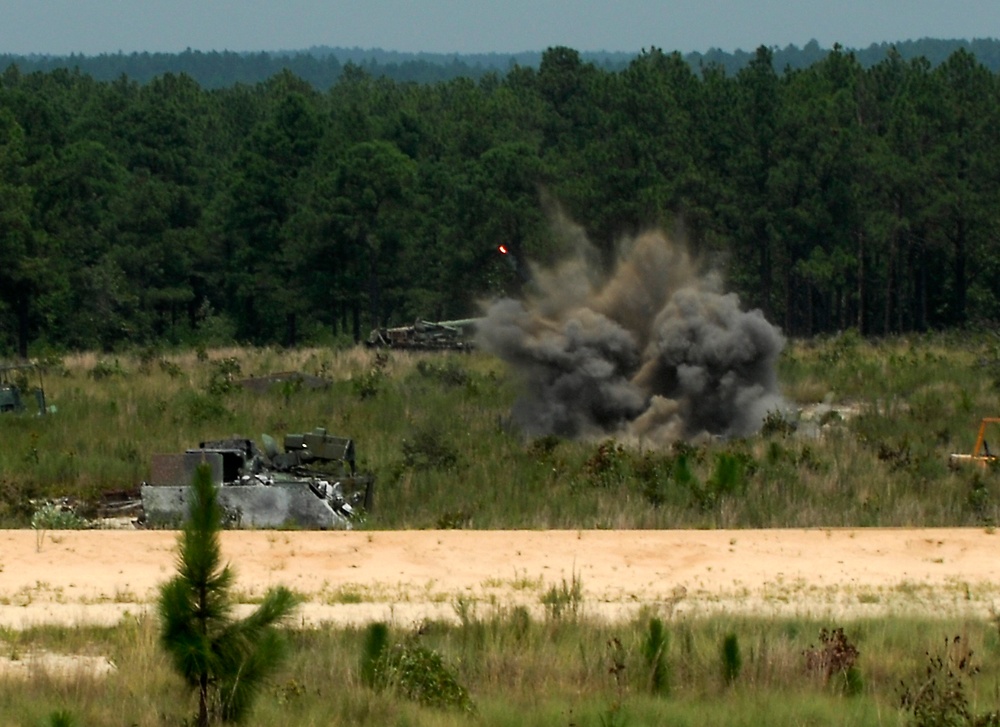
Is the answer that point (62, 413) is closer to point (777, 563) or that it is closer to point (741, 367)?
point (741, 367)

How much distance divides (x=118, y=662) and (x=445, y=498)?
33.5ft

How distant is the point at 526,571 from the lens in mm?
16312

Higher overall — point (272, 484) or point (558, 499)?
point (272, 484)

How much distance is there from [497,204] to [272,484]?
122 ft

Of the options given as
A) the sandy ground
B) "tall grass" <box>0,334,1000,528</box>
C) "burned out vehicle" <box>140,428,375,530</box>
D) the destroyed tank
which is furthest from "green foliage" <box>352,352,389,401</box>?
the sandy ground

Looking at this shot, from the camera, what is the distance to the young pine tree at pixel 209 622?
9.27 m

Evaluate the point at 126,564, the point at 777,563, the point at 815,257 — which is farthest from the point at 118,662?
the point at 815,257

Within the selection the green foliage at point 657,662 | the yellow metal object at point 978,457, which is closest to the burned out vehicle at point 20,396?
the yellow metal object at point 978,457

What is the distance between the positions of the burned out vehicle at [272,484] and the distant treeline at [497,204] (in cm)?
3082

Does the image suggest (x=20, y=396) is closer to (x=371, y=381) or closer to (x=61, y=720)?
(x=371, y=381)

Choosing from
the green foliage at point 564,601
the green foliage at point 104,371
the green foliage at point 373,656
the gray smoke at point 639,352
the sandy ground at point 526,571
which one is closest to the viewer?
the green foliage at point 373,656

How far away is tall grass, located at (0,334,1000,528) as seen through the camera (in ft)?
68.4

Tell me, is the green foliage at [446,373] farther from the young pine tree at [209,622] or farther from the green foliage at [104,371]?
the young pine tree at [209,622]

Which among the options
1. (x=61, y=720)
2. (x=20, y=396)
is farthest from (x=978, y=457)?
(x=61, y=720)
